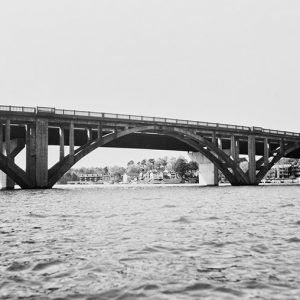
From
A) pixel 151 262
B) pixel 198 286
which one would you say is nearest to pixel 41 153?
pixel 151 262

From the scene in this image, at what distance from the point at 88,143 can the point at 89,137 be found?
6.20 feet

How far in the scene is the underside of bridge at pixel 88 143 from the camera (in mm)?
57000

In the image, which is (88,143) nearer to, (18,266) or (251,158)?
(251,158)

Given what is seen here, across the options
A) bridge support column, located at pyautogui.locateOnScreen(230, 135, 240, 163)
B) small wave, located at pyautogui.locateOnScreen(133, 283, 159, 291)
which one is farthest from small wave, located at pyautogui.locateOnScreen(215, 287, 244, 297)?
bridge support column, located at pyautogui.locateOnScreen(230, 135, 240, 163)

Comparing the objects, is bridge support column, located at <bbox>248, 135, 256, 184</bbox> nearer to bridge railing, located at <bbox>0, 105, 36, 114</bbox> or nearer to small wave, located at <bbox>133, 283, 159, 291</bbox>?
bridge railing, located at <bbox>0, 105, 36, 114</bbox>

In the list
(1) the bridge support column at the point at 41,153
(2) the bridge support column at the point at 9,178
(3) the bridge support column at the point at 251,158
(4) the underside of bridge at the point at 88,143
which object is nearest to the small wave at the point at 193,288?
(4) the underside of bridge at the point at 88,143

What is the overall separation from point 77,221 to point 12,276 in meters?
9.21

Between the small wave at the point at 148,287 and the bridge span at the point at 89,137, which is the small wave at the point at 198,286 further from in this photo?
the bridge span at the point at 89,137

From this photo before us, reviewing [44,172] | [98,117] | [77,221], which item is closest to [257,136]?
[98,117]

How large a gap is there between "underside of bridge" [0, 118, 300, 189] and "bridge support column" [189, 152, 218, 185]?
320 centimetres

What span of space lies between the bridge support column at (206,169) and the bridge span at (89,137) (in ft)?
2.53

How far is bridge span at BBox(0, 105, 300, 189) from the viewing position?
56781 millimetres

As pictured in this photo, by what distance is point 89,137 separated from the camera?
2516 inches

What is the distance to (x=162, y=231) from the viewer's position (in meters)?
13.7
